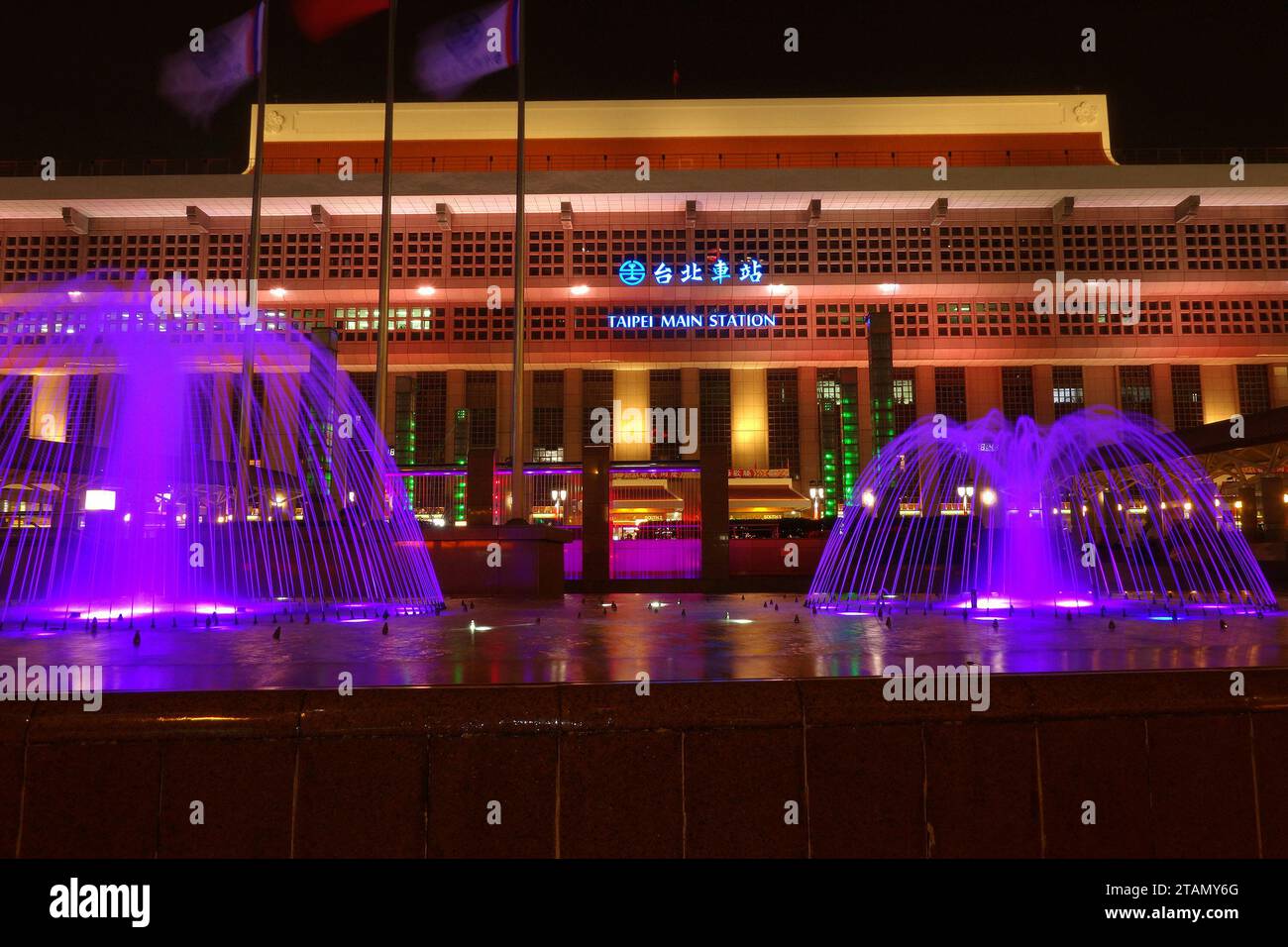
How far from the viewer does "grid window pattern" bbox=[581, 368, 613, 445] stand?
4062 cm

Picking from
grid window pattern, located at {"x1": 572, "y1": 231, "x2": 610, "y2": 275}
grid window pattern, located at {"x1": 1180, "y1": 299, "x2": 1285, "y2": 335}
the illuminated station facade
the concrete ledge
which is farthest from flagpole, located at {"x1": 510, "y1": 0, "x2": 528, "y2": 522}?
grid window pattern, located at {"x1": 1180, "y1": 299, "x2": 1285, "y2": 335}

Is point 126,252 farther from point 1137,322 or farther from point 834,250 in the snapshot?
point 1137,322

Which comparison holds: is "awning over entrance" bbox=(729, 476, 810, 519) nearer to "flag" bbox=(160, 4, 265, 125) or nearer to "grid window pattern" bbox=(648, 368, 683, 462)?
"grid window pattern" bbox=(648, 368, 683, 462)

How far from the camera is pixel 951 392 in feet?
134

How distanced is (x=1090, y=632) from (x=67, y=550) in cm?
1459

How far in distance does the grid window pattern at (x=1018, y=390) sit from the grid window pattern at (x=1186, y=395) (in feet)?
21.0

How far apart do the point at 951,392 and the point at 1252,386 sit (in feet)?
44.8

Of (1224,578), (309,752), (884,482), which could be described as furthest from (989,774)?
(884,482)

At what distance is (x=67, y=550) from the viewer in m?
14.3

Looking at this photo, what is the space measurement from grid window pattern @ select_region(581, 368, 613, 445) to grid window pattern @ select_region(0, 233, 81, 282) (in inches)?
895

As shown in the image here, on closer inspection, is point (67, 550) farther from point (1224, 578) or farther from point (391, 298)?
point (391, 298)

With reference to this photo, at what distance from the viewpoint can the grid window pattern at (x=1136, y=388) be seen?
4044 centimetres

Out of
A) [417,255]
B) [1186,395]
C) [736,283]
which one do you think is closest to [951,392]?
[1186,395]

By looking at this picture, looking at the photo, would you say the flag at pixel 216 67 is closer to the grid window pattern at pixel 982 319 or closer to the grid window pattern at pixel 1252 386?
the grid window pattern at pixel 982 319
